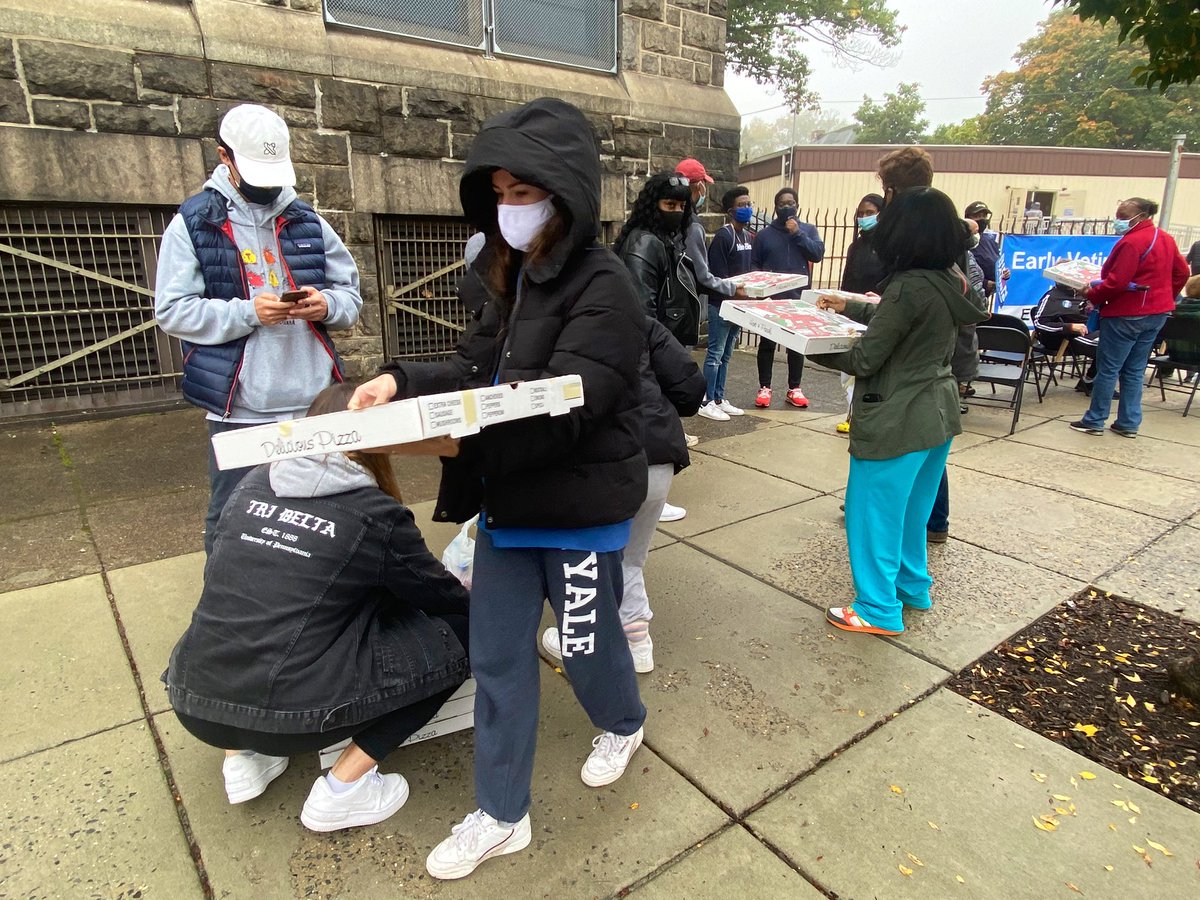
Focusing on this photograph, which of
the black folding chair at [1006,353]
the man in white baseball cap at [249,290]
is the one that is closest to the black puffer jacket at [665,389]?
the man in white baseball cap at [249,290]

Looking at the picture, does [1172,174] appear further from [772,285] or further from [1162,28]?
[1162,28]

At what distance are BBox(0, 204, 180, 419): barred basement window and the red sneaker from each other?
546 cm

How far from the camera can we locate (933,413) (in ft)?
9.80

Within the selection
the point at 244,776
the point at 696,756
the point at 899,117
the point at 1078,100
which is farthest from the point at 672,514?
the point at 899,117

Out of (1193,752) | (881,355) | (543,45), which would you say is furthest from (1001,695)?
(543,45)

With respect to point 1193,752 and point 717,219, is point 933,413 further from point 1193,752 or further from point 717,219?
point 717,219

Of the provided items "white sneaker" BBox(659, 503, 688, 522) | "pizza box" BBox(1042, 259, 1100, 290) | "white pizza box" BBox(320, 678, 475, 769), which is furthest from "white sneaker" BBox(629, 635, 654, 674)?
"pizza box" BBox(1042, 259, 1100, 290)

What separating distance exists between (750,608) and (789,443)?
276 centimetres

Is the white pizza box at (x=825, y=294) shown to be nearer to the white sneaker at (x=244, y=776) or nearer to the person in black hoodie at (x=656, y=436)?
the person in black hoodie at (x=656, y=436)

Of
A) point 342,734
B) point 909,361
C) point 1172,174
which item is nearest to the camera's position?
point 342,734

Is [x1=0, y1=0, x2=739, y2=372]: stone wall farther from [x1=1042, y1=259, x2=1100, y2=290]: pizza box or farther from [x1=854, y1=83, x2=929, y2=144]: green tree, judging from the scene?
[x1=854, y1=83, x2=929, y2=144]: green tree

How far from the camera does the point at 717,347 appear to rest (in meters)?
6.29

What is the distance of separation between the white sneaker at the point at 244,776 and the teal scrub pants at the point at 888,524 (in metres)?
2.32

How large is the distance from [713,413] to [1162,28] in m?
4.19
